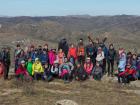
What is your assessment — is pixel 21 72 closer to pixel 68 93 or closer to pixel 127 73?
pixel 68 93

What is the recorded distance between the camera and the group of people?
65.7 feet

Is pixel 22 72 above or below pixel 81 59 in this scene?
below

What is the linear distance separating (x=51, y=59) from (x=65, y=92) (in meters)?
3.02

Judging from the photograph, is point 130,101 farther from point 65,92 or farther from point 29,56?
point 29,56

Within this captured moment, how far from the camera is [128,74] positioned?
19938 mm

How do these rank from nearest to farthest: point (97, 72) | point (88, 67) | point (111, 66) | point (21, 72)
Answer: point (21, 72), point (97, 72), point (88, 67), point (111, 66)

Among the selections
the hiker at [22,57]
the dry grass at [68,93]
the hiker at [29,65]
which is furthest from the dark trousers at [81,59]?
the hiker at [22,57]

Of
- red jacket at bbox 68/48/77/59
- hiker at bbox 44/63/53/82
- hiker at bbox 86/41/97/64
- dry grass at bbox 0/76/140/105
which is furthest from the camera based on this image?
red jacket at bbox 68/48/77/59

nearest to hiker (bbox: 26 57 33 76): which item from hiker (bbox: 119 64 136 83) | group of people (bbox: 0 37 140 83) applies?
group of people (bbox: 0 37 140 83)

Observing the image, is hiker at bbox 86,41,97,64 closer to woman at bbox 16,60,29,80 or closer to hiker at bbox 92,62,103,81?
hiker at bbox 92,62,103,81

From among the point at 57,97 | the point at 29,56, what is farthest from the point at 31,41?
the point at 57,97

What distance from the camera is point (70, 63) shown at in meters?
20.4

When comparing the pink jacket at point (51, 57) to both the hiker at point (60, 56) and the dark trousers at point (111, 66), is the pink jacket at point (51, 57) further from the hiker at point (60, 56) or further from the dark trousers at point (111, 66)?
the dark trousers at point (111, 66)

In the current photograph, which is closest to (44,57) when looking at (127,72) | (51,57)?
(51,57)
